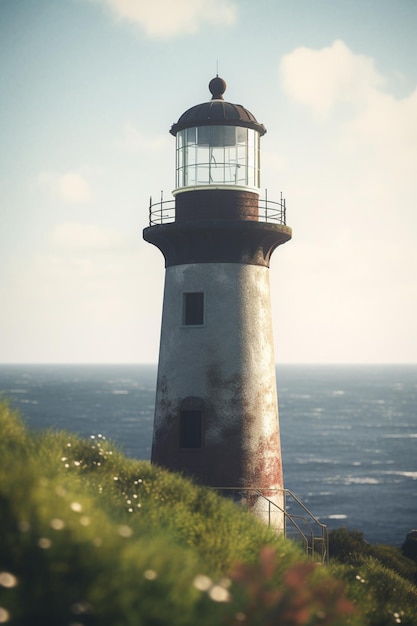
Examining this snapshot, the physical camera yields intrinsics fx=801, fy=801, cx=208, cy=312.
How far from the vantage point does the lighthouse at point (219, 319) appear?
64.7 feet

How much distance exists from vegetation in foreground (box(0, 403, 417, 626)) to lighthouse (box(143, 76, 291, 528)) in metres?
6.45

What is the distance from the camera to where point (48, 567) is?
26.3ft

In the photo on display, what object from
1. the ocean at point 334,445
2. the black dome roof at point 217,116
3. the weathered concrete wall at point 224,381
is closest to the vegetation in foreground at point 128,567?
the ocean at point 334,445

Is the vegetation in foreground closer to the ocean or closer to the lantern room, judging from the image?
the ocean

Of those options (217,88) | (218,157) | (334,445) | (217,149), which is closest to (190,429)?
(218,157)

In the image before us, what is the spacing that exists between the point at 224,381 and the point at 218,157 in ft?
19.2

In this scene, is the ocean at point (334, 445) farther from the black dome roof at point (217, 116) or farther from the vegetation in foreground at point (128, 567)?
the black dome roof at point (217, 116)

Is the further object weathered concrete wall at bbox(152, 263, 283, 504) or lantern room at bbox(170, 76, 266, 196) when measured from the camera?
lantern room at bbox(170, 76, 266, 196)

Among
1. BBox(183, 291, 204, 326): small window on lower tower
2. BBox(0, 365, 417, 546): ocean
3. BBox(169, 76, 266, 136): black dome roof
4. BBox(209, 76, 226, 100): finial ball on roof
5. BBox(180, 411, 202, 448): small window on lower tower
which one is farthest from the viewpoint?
BBox(0, 365, 417, 546): ocean

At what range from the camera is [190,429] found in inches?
786

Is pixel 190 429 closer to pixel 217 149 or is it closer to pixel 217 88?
pixel 217 149

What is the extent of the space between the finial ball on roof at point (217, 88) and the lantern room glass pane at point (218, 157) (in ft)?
4.47

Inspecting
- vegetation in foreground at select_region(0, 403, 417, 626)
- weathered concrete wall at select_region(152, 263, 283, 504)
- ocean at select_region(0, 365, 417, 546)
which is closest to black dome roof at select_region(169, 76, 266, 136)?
weathered concrete wall at select_region(152, 263, 283, 504)

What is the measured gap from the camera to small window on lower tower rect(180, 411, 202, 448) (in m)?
19.9
